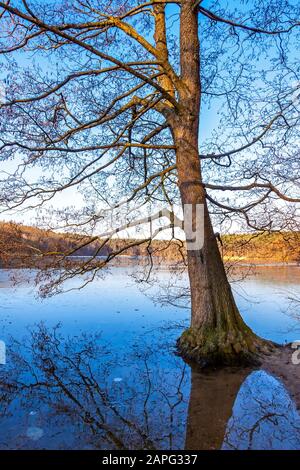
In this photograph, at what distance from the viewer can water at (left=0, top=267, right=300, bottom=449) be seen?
A: 2752 millimetres

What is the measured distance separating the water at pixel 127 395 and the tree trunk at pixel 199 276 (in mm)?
354

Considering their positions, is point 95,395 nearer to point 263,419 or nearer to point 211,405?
point 211,405

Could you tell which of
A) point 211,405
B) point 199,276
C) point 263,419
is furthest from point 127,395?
point 199,276

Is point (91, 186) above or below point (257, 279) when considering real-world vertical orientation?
above

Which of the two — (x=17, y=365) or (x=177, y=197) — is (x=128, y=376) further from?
(x=177, y=197)

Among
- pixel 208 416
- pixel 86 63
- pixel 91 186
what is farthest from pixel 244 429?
pixel 86 63

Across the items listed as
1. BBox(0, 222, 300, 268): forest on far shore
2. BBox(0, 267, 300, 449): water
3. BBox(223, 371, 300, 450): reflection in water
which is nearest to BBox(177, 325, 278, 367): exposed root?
BBox(0, 267, 300, 449): water

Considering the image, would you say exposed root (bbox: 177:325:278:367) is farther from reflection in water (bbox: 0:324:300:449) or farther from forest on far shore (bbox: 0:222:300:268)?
forest on far shore (bbox: 0:222:300:268)

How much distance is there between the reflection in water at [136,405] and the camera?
107 inches

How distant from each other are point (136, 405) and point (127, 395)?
10.5 inches

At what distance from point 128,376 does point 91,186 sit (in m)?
3.32

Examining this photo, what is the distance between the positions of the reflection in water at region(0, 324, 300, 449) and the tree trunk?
1.18ft

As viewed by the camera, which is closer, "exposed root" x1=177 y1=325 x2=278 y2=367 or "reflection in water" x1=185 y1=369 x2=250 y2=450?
"reflection in water" x1=185 y1=369 x2=250 y2=450

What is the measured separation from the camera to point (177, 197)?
6938 millimetres
